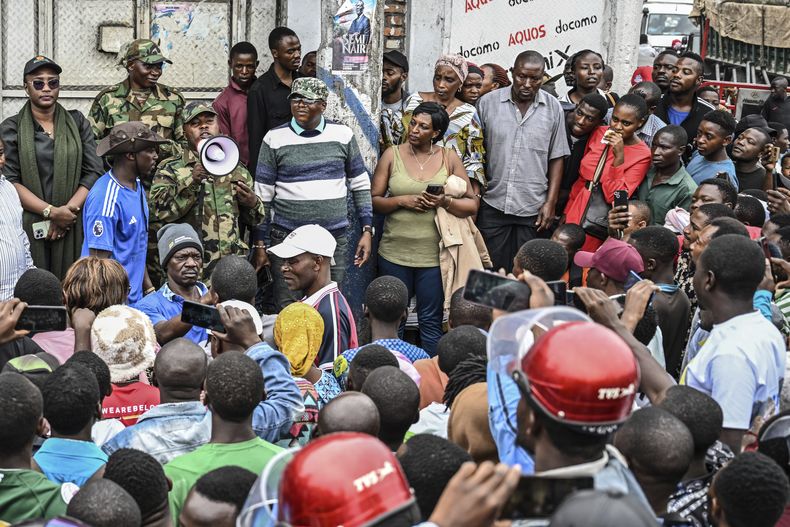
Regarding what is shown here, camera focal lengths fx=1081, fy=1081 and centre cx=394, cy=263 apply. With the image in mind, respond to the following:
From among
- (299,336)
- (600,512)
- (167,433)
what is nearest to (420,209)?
(299,336)

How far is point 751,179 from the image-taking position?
8234 millimetres

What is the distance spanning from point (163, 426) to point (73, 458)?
15.2 inches

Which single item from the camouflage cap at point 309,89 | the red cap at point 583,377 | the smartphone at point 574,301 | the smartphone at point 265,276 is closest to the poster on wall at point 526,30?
the camouflage cap at point 309,89

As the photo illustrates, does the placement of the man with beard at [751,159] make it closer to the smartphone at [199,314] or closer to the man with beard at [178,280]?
the man with beard at [178,280]

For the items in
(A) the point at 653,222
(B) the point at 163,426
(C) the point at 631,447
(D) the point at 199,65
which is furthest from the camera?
(D) the point at 199,65

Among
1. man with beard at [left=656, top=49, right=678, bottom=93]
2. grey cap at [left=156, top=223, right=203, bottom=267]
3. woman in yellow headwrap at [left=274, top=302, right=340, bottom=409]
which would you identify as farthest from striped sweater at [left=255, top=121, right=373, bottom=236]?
man with beard at [left=656, top=49, right=678, bottom=93]

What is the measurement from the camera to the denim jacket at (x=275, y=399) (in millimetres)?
4262

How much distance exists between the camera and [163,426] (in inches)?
162

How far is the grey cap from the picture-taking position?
20.3 feet

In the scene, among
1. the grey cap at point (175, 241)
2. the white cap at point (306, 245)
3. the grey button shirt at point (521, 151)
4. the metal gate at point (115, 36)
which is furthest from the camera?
the metal gate at point (115, 36)

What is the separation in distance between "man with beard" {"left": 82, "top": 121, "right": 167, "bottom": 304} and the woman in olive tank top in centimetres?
171

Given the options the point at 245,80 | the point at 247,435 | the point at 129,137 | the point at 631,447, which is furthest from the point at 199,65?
the point at 631,447

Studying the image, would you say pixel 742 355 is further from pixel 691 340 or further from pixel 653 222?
pixel 653 222

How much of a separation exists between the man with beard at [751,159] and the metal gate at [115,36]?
4007mm
